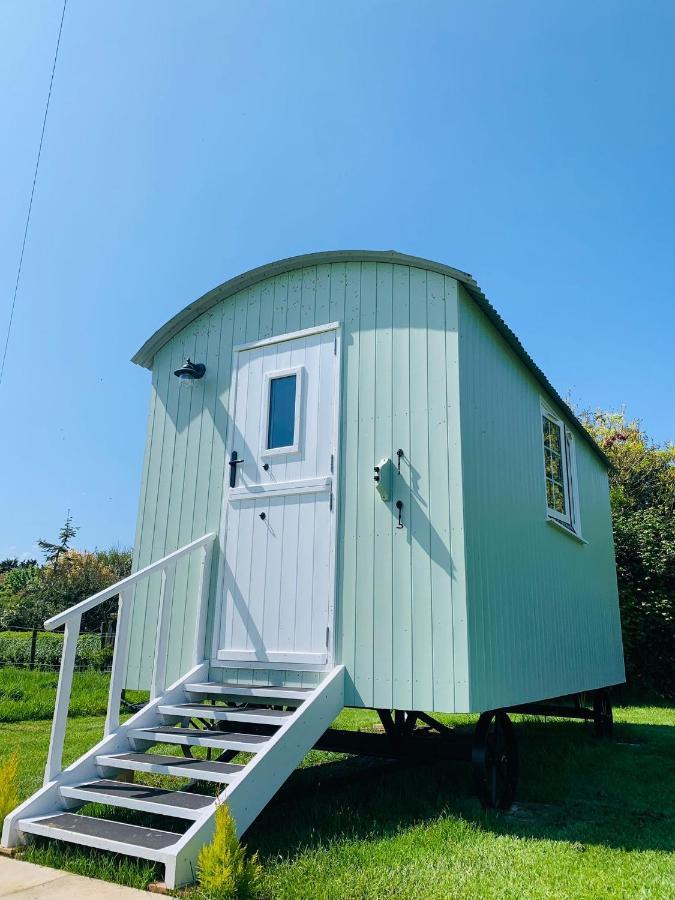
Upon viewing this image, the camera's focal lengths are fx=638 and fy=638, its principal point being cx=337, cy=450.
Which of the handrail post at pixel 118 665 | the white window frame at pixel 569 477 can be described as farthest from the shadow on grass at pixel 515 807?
the white window frame at pixel 569 477

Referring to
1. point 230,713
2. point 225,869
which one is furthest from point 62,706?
point 225,869

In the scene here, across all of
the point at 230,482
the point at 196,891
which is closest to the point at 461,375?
the point at 230,482

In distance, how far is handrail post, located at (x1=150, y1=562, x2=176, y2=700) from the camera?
14.5 feet

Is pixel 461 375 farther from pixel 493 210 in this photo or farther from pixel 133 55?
pixel 133 55

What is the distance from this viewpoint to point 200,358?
5.57m

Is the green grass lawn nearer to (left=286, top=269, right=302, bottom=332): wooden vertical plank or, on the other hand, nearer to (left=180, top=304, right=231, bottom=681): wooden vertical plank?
(left=180, top=304, right=231, bottom=681): wooden vertical plank

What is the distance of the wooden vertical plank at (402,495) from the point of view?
3922 mm

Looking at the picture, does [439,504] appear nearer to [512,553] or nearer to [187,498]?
[512,553]

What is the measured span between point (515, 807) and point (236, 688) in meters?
2.10

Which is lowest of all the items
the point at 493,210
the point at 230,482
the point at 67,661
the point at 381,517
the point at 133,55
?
the point at 67,661

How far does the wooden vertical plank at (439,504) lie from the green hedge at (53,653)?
32.4 feet

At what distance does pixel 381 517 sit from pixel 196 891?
7.59ft

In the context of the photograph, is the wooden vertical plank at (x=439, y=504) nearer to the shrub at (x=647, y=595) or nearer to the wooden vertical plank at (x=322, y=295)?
the wooden vertical plank at (x=322, y=295)

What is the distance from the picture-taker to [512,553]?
4.95 metres
